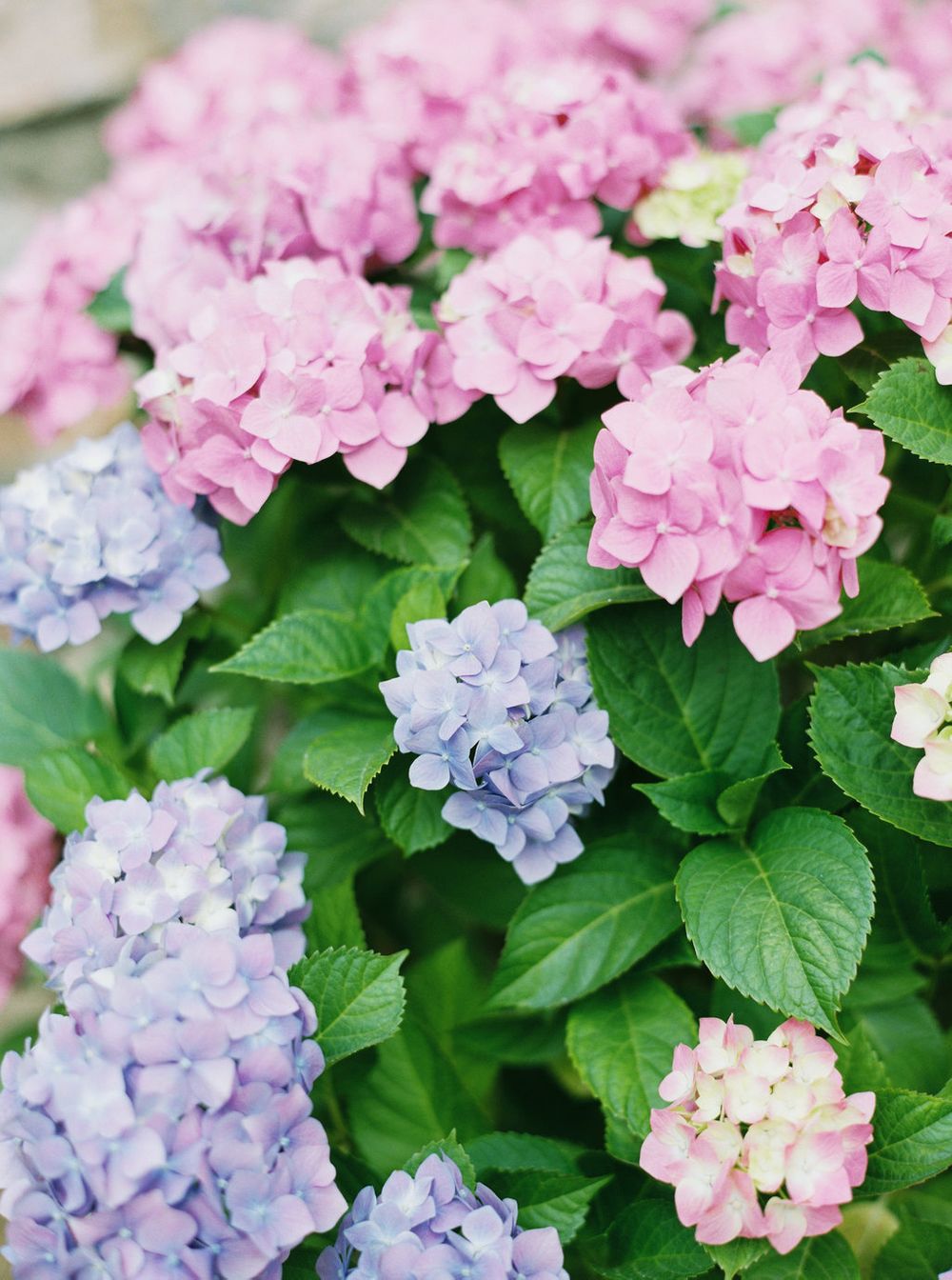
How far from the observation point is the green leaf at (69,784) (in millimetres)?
1011

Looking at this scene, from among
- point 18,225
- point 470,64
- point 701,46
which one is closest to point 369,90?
point 470,64

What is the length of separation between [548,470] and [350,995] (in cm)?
49

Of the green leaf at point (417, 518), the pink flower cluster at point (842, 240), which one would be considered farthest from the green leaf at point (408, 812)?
the pink flower cluster at point (842, 240)

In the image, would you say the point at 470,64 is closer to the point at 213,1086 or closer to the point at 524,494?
the point at 524,494

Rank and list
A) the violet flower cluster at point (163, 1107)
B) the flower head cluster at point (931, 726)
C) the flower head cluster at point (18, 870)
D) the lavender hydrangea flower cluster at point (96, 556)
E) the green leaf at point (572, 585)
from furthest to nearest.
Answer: the flower head cluster at point (18, 870) < the lavender hydrangea flower cluster at point (96, 556) < the green leaf at point (572, 585) < the flower head cluster at point (931, 726) < the violet flower cluster at point (163, 1107)

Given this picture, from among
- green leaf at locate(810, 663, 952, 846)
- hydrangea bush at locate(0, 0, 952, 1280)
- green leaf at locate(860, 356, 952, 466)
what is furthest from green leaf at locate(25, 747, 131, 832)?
green leaf at locate(860, 356, 952, 466)

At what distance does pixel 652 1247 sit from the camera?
0.85m

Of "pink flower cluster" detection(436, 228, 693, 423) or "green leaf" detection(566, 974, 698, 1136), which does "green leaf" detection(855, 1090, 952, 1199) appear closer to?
"green leaf" detection(566, 974, 698, 1136)

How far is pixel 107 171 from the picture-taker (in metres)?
1.85

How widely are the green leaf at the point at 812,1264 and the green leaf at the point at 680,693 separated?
1.19 ft

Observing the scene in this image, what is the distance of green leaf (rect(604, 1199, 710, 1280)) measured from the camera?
83 centimetres

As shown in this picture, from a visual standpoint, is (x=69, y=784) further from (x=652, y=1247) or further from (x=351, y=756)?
(x=652, y=1247)

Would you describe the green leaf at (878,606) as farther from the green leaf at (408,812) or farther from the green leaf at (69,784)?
the green leaf at (69,784)

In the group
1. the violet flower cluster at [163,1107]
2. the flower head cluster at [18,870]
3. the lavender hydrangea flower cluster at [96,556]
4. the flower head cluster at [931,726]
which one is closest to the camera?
the violet flower cluster at [163,1107]
